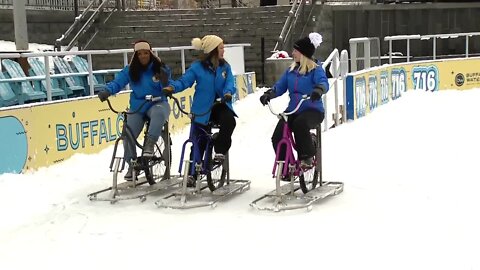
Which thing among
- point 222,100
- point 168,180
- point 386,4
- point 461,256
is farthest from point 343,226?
point 386,4

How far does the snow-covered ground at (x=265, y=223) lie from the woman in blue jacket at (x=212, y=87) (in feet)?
2.25

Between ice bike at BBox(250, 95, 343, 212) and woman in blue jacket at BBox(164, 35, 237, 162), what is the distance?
485mm

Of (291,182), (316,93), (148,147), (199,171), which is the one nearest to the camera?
(316,93)

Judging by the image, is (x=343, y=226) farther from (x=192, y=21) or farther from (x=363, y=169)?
(x=192, y=21)

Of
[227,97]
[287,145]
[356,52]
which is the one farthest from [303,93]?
[356,52]

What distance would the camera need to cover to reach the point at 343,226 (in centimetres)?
557

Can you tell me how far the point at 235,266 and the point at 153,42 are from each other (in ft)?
61.8

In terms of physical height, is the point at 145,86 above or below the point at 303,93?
above

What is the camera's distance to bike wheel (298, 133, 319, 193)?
6586 millimetres

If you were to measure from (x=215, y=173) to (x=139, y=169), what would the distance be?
0.84 m

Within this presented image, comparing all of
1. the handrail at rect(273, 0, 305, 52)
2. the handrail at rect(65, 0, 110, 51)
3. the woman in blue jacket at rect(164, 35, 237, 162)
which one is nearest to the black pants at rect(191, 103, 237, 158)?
the woman in blue jacket at rect(164, 35, 237, 162)

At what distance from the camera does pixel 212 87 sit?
668 cm

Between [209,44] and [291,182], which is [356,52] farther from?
[291,182]

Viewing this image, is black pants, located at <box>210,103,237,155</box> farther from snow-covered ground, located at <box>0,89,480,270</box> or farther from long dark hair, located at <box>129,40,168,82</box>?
long dark hair, located at <box>129,40,168,82</box>
